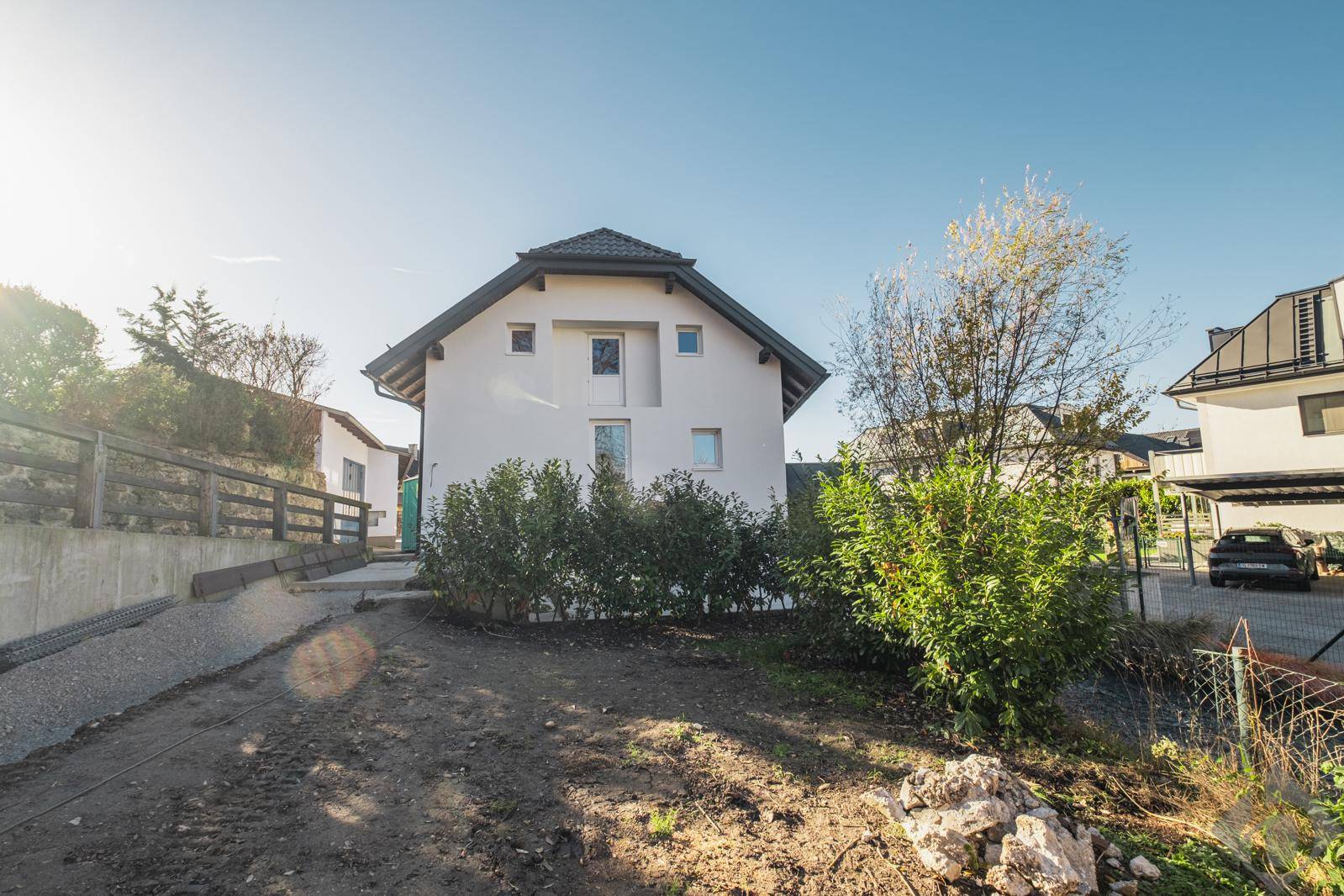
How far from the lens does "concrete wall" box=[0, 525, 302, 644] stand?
514 centimetres

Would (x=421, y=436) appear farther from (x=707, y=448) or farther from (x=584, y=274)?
(x=707, y=448)

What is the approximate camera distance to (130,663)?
5.28 metres

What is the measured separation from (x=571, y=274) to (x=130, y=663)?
9.94 metres

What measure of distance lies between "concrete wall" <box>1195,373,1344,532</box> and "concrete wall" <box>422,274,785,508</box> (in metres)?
16.7

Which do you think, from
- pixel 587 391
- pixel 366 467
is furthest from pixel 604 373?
pixel 366 467

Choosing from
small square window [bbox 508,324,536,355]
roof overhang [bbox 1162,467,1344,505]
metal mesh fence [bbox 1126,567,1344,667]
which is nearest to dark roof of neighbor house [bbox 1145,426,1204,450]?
roof overhang [bbox 1162,467,1344,505]

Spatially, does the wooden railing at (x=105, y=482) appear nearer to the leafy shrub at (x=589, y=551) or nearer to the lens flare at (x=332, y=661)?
the lens flare at (x=332, y=661)

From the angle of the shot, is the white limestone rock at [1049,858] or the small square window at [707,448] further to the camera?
the small square window at [707,448]

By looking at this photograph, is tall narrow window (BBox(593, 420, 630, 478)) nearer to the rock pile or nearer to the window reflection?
the window reflection

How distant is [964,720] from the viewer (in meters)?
4.59

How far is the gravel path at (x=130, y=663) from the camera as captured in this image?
4238 mm

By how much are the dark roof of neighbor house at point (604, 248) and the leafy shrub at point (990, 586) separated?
9.32 metres

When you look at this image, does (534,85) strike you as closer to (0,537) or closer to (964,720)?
(0,537)

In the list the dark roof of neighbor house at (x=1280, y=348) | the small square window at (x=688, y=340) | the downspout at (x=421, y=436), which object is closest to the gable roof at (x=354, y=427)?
the downspout at (x=421, y=436)
